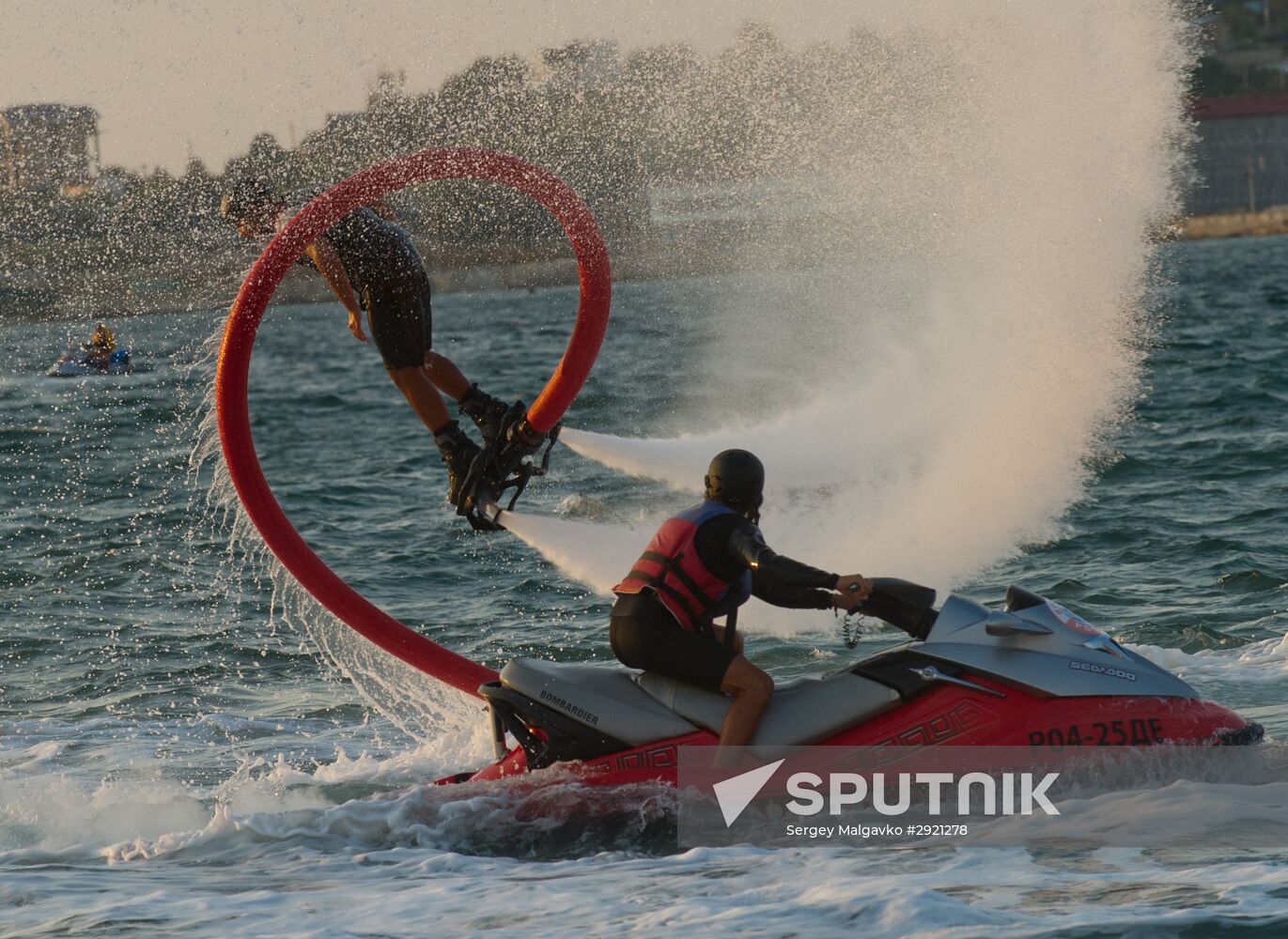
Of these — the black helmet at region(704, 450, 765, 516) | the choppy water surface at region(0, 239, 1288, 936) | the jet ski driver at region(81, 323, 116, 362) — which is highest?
the jet ski driver at region(81, 323, 116, 362)

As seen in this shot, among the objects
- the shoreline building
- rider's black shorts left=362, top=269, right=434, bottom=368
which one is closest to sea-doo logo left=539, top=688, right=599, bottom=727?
rider's black shorts left=362, top=269, right=434, bottom=368

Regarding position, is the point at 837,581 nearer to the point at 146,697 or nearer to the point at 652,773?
the point at 652,773

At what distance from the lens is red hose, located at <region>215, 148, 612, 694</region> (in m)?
8.06

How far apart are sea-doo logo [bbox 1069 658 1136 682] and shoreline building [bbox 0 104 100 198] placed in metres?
7.53

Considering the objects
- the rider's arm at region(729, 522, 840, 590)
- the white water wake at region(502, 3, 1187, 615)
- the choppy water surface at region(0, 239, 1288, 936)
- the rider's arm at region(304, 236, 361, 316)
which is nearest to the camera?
the choppy water surface at region(0, 239, 1288, 936)

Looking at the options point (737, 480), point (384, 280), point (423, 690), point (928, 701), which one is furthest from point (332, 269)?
point (928, 701)

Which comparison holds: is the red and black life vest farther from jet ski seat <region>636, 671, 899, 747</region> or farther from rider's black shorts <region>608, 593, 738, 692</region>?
jet ski seat <region>636, 671, 899, 747</region>

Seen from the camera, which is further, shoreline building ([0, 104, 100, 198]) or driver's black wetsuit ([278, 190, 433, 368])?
shoreline building ([0, 104, 100, 198])

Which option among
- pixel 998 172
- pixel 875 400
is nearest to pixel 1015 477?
pixel 875 400

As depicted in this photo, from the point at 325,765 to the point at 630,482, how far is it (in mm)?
8235

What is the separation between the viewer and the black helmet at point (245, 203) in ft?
27.9

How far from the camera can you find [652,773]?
6.87 m

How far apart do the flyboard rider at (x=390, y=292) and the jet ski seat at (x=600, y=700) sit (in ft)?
5.24

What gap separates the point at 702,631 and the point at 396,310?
2.55 m
